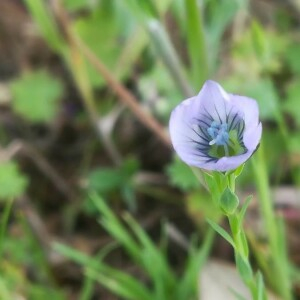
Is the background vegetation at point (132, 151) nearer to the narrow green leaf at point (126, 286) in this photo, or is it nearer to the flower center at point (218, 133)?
the narrow green leaf at point (126, 286)

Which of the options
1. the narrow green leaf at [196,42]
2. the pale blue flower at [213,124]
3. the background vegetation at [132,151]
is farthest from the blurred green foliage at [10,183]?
the pale blue flower at [213,124]

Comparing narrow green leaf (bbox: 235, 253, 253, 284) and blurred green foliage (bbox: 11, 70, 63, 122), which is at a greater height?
blurred green foliage (bbox: 11, 70, 63, 122)

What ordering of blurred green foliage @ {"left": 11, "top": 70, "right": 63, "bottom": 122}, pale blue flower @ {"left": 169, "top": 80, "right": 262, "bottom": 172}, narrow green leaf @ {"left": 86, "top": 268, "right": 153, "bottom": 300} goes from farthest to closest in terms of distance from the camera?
blurred green foliage @ {"left": 11, "top": 70, "right": 63, "bottom": 122} → narrow green leaf @ {"left": 86, "top": 268, "right": 153, "bottom": 300} → pale blue flower @ {"left": 169, "top": 80, "right": 262, "bottom": 172}

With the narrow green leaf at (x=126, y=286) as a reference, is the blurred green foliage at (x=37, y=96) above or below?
above

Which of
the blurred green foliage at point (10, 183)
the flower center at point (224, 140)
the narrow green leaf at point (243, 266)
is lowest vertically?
the narrow green leaf at point (243, 266)

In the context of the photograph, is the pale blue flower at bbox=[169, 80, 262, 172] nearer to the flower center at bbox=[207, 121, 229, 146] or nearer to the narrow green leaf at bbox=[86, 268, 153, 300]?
the flower center at bbox=[207, 121, 229, 146]

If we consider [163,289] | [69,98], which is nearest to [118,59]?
[69,98]

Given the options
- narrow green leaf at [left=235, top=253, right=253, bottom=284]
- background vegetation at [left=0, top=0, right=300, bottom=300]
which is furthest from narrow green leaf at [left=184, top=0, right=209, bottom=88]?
narrow green leaf at [left=235, top=253, right=253, bottom=284]

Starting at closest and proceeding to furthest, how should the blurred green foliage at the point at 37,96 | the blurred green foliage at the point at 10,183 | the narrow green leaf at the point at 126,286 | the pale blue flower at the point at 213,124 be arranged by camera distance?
the pale blue flower at the point at 213,124 → the narrow green leaf at the point at 126,286 → the blurred green foliage at the point at 10,183 → the blurred green foliage at the point at 37,96
